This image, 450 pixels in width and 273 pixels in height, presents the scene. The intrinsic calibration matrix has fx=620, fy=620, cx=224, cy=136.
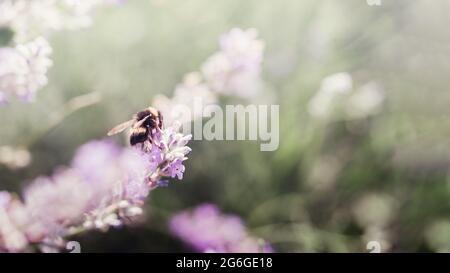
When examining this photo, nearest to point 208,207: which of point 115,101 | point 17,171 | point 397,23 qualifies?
point 115,101

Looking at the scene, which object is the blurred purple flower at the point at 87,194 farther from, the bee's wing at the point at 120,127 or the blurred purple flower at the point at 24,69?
the blurred purple flower at the point at 24,69

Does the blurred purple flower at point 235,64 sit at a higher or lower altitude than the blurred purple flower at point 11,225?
higher

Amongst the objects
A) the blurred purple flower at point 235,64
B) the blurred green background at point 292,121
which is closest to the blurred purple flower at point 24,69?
the blurred green background at point 292,121

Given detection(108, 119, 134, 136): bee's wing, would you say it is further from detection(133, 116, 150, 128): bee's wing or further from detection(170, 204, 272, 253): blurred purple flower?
detection(170, 204, 272, 253): blurred purple flower

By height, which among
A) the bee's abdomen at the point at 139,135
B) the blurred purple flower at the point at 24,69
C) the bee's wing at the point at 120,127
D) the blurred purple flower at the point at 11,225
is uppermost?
the blurred purple flower at the point at 24,69

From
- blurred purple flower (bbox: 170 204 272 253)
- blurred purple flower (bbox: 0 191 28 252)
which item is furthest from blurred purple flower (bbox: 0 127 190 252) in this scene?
blurred purple flower (bbox: 170 204 272 253)
